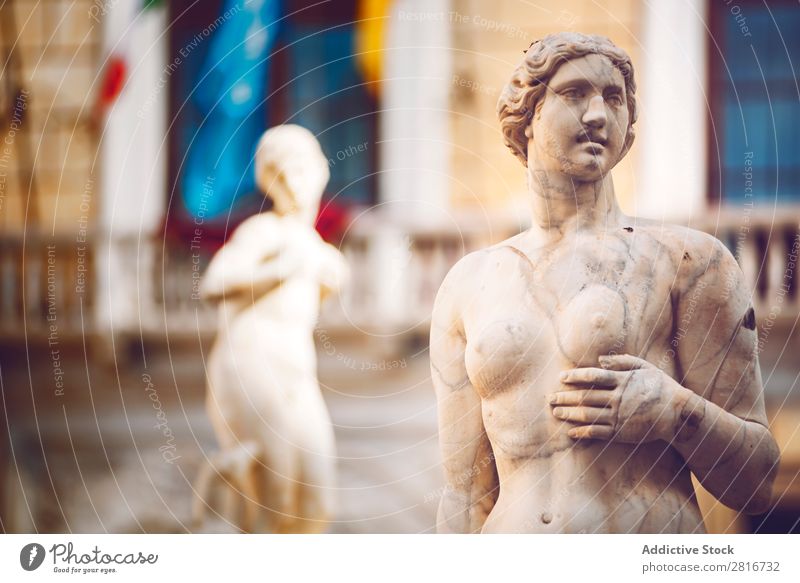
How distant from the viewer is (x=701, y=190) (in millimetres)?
8695

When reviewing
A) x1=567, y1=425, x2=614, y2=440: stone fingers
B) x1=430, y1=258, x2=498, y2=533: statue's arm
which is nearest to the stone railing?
x1=430, y1=258, x2=498, y2=533: statue's arm

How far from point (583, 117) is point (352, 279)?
569cm

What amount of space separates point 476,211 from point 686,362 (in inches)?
236

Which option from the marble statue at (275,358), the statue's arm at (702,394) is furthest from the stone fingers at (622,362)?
the marble statue at (275,358)

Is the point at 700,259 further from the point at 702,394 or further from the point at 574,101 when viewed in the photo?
the point at 574,101

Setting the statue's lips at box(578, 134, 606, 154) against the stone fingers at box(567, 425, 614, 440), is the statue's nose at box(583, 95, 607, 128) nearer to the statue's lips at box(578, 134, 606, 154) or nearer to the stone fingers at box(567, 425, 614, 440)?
the statue's lips at box(578, 134, 606, 154)

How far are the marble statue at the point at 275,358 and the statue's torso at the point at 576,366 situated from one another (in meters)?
3.06

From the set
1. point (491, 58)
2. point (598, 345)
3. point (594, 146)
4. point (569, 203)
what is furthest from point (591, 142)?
point (491, 58)

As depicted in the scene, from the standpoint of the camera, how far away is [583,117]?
9.20 ft

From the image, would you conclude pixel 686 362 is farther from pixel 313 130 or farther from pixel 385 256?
pixel 313 130

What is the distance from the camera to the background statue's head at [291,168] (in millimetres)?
5953
